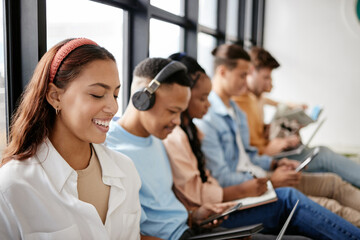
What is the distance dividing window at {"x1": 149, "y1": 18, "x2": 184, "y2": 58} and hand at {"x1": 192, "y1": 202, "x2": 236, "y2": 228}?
1.10 metres

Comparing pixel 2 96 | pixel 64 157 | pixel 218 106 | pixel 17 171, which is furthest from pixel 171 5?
pixel 17 171

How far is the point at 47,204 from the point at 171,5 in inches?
75.6

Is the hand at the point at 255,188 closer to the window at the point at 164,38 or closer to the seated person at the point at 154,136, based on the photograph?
the seated person at the point at 154,136

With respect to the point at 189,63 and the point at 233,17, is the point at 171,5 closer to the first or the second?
the point at 189,63

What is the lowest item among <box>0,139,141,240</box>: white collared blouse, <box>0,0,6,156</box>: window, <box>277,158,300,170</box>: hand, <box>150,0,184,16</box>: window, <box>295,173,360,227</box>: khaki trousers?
<box>295,173,360,227</box>: khaki trousers

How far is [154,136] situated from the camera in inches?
59.0

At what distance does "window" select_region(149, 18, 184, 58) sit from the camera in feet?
7.69

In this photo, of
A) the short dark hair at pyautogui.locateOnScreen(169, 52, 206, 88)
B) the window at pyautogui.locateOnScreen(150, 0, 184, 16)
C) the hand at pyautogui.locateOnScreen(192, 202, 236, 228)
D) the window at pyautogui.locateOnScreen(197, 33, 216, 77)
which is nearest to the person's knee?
the hand at pyautogui.locateOnScreen(192, 202, 236, 228)

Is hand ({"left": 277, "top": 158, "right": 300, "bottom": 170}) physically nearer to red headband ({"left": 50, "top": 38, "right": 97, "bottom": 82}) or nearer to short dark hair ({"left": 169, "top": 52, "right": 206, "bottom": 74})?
short dark hair ({"left": 169, "top": 52, "right": 206, "bottom": 74})

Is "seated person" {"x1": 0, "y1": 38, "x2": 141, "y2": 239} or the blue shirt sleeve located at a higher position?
"seated person" {"x1": 0, "y1": 38, "x2": 141, "y2": 239}

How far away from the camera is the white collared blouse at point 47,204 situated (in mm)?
873

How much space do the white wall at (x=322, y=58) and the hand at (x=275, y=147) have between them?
6.02 ft

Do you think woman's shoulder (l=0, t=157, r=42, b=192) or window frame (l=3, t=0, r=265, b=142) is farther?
window frame (l=3, t=0, r=265, b=142)

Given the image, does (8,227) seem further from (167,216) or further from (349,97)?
(349,97)
